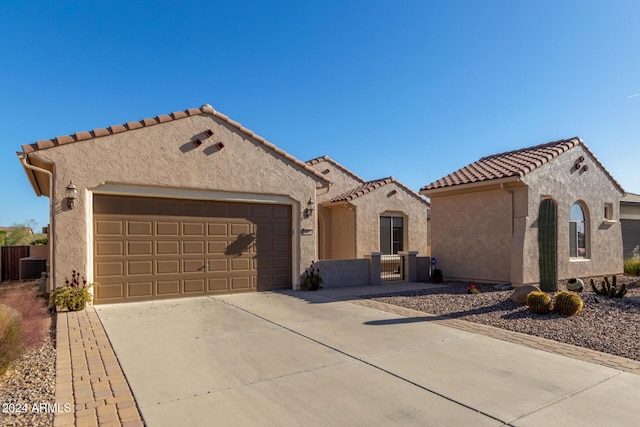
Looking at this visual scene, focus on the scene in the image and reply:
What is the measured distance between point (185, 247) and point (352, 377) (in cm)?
715

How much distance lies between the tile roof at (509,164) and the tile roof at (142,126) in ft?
20.5

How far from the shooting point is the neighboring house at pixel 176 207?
29.5 ft

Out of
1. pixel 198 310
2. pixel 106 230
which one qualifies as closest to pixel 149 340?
pixel 198 310

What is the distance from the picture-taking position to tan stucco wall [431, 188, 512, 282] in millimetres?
13023

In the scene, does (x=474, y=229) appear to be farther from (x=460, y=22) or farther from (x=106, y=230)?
(x=106, y=230)

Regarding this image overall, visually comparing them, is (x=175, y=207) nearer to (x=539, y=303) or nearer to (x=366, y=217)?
(x=539, y=303)

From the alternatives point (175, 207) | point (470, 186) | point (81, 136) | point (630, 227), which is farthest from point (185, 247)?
point (630, 227)

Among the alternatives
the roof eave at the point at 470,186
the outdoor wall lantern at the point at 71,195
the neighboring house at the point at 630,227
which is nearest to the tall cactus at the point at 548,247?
the roof eave at the point at 470,186

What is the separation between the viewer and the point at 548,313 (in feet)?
27.0

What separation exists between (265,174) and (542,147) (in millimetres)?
10748

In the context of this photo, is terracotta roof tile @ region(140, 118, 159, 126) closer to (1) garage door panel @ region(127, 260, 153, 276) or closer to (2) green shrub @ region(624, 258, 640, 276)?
(1) garage door panel @ region(127, 260, 153, 276)

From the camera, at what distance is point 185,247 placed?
34.2 ft

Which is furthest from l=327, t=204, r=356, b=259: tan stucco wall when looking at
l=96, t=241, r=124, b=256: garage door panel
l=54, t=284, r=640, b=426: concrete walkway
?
l=96, t=241, r=124, b=256: garage door panel

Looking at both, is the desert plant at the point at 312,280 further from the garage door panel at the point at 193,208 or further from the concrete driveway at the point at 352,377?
the concrete driveway at the point at 352,377
